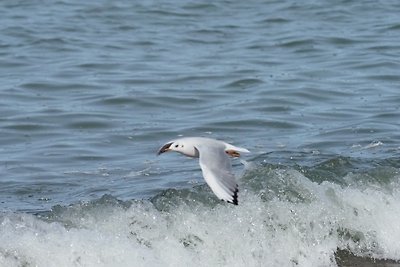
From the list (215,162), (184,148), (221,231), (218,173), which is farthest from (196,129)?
(218,173)

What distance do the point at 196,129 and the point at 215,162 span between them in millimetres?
3723

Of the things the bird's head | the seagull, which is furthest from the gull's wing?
the bird's head

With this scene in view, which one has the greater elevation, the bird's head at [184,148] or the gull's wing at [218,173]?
the gull's wing at [218,173]

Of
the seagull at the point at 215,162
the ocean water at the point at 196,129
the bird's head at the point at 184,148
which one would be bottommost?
the ocean water at the point at 196,129

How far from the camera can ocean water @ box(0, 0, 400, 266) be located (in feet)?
25.8

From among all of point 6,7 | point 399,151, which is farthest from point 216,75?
point 6,7

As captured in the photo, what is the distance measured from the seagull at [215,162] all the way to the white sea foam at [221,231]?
418 mm

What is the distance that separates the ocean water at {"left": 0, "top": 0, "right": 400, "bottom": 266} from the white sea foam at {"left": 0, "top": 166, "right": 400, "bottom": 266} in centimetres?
1

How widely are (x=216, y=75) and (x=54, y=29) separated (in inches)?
143

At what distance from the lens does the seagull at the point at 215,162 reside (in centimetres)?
707

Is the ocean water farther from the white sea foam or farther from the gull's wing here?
the gull's wing

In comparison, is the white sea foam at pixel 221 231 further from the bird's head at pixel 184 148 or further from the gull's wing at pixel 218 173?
the gull's wing at pixel 218 173

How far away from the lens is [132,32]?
17047 mm

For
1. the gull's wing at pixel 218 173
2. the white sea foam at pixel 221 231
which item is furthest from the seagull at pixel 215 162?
the white sea foam at pixel 221 231
